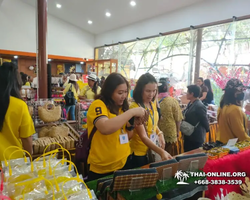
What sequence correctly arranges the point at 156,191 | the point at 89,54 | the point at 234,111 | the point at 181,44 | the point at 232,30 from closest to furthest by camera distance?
the point at 156,191 < the point at 234,111 < the point at 232,30 < the point at 181,44 < the point at 89,54

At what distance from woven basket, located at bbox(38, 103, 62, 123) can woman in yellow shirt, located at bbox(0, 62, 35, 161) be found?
1.23 metres

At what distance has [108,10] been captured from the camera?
326 inches

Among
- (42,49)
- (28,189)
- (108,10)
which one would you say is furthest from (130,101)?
(108,10)

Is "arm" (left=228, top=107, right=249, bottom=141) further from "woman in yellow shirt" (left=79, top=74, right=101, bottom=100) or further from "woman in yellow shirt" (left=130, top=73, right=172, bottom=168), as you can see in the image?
"woman in yellow shirt" (left=79, top=74, right=101, bottom=100)

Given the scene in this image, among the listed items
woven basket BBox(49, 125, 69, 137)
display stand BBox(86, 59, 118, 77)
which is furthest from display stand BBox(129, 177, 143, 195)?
display stand BBox(86, 59, 118, 77)

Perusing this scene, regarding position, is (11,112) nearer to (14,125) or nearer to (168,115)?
(14,125)

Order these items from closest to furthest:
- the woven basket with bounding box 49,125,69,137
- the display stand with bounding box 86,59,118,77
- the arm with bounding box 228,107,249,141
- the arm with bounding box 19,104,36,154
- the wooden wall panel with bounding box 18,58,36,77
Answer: the arm with bounding box 19,104,36,154
the arm with bounding box 228,107,249,141
the woven basket with bounding box 49,125,69,137
the display stand with bounding box 86,59,118,77
the wooden wall panel with bounding box 18,58,36,77

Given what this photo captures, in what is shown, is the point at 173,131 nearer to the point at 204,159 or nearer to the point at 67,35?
the point at 204,159

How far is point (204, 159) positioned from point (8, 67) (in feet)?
4.82

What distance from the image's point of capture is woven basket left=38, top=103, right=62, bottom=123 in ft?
8.71

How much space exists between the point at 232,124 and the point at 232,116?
83 mm

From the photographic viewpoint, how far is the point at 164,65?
805 cm

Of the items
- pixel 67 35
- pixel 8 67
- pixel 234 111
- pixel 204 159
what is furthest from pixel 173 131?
pixel 67 35

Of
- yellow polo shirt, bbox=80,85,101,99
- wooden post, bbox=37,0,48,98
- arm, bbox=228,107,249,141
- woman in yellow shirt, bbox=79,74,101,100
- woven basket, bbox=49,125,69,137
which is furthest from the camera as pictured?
yellow polo shirt, bbox=80,85,101,99
